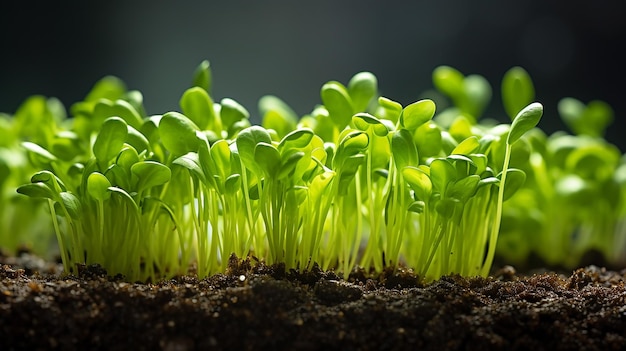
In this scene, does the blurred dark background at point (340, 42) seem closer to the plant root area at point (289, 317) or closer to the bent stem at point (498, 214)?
the bent stem at point (498, 214)

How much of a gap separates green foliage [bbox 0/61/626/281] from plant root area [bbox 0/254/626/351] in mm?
189

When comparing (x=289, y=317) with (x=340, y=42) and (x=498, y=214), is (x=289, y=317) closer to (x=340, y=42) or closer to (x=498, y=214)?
(x=498, y=214)

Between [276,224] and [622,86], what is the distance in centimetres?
213

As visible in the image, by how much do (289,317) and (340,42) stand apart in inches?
72.1

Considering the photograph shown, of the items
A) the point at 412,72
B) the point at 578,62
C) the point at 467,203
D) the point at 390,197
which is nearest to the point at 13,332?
the point at 390,197

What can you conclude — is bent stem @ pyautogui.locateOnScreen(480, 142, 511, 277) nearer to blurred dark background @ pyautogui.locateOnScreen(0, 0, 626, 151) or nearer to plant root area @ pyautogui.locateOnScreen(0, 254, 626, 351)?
plant root area @ pyautogui.locateOnScreen(0, 254, 626, 351)

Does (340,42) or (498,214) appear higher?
(340,42)

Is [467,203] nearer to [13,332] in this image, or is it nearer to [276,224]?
[276,224]

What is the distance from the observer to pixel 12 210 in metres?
2.12

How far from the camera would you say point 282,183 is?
4.19ft

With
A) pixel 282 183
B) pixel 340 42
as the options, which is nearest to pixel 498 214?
pixel 282 183

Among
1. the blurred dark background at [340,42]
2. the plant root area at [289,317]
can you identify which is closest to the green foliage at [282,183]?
the plant root area at [289,317]

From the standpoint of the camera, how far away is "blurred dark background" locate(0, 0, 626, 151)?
2.67 m

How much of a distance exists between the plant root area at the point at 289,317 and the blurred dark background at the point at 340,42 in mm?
1679
